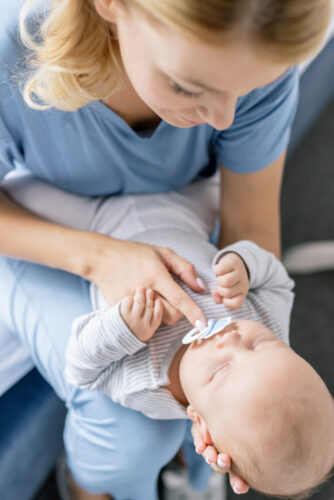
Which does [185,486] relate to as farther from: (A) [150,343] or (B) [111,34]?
(B) [111,34]

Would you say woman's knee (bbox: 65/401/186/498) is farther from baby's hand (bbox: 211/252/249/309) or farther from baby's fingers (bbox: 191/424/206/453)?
baby's hand (bbox: 211/252/249/309)

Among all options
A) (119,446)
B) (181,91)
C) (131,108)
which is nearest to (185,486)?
(119,446)

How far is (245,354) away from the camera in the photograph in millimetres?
835

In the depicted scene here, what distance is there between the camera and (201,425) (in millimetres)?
868

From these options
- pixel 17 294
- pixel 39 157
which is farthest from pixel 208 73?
pixel 17 294

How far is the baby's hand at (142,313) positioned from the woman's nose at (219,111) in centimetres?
31

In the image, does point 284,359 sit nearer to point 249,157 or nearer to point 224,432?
point 224,432

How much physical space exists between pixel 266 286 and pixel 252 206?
201 millimetres

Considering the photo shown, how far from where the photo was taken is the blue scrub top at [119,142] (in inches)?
35.9

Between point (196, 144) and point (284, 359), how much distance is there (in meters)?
0.44

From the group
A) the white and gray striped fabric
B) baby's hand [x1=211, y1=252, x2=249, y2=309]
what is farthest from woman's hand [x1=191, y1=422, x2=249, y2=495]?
baby's hand [x1=211, y1=252, x2=249, y2=309]

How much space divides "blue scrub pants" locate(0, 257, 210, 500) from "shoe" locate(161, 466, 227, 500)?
9.5 inches

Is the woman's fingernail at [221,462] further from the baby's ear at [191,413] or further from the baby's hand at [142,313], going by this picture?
the baby's hand at [142,313]

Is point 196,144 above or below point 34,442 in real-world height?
above
